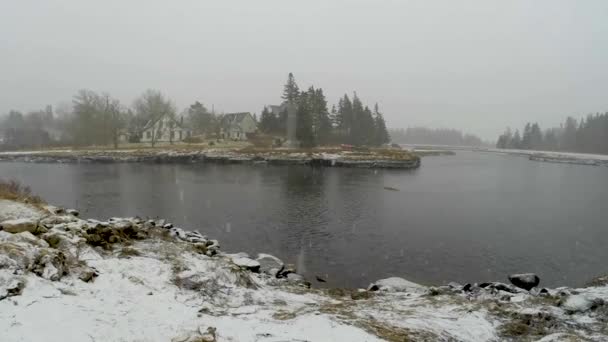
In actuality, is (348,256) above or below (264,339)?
below

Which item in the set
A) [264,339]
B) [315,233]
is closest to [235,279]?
[264,339]

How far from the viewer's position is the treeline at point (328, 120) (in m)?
73.6

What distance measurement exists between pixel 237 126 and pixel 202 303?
79161 millimetres

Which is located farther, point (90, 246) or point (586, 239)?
point (586, 239)

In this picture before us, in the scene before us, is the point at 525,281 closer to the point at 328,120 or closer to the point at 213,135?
the point at 328,120

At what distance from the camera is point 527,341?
20.9 ft

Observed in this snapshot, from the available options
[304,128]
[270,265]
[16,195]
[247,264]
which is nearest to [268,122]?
[304,128]

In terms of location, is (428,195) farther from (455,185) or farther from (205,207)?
(205,207)

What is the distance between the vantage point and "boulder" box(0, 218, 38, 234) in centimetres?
766

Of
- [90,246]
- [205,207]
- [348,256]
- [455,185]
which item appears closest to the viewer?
[90,246]

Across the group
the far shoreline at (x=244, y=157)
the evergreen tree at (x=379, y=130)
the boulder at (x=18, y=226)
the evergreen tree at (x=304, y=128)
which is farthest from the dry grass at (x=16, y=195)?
the evergreen tree at (x=379, y=130)

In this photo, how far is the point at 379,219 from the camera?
68.9 ft

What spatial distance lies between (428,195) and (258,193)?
1547 centimetres

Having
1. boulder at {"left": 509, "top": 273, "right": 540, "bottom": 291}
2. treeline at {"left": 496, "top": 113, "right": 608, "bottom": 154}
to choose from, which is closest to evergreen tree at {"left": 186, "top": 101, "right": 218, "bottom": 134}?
boulder at {"left": 509, "top": 273, "right": 540, "bottom": 291}
